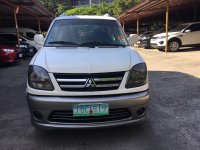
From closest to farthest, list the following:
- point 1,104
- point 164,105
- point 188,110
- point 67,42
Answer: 1. point 67,42
2. point 188,110
3. point 164,105
4. point 1,104

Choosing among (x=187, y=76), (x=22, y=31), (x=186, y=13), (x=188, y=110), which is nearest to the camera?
(x=188, y=110)

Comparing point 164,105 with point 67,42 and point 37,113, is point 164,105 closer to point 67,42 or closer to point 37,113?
point 67,42

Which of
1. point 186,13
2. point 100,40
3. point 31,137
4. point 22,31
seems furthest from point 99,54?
point 186,13

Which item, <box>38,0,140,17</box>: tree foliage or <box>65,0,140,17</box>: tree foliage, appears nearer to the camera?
<box>65,0,140,17</box>: tree foliage

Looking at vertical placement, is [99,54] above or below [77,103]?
above

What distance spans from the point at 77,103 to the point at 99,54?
0.93 m

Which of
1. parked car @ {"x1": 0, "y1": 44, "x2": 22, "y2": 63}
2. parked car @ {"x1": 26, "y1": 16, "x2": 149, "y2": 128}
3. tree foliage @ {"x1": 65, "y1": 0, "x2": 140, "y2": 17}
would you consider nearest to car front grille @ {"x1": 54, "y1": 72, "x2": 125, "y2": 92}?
parked car @ {"x1": 26, "y1": 16, "x2": 149, "y2": 128}

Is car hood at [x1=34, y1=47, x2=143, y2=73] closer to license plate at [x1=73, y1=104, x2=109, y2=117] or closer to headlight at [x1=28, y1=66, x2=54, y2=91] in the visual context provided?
headlight at [x1=28, y1=66, x2=54, y2=91]

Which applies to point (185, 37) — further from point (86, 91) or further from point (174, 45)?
point (86, 91)

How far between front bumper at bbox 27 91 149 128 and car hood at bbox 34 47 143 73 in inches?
14.3

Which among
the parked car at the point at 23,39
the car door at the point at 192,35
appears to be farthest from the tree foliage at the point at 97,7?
the car door at the point at 192,35

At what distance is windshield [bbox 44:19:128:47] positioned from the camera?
17.5 feet

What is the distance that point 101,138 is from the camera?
14.7 ft

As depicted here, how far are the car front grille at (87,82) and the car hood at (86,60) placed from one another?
64 millimetres
